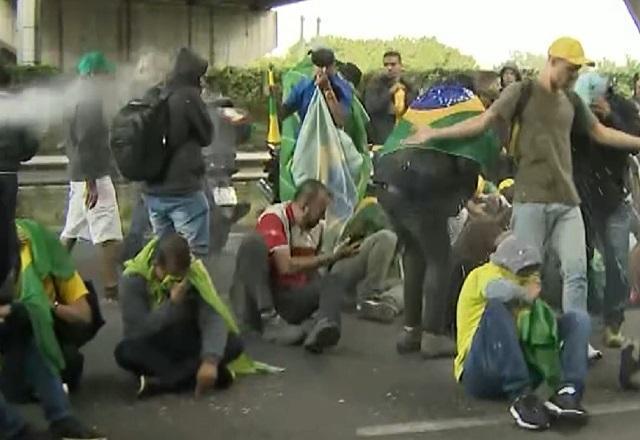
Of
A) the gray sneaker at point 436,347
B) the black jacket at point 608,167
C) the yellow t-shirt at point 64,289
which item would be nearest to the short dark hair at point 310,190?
the gray sneaker at point 436,347

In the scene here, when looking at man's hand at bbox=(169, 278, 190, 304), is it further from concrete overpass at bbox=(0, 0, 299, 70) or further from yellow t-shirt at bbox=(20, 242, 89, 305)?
concrete overpass at bbox=(0, 0, 299, 70)

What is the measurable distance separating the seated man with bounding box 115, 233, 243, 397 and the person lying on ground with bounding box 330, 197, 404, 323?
6.02ft

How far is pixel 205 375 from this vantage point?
20.0 feet

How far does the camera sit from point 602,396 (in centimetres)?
638

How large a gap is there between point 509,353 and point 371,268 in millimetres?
2353

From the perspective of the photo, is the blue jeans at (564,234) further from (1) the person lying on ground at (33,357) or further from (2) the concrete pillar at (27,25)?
(2) the concrete pillar at (27,25)

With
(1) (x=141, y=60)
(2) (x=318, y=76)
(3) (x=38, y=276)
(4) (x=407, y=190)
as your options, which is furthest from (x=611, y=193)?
(3) (x=38, y=276)

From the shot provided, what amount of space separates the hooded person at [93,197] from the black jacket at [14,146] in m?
1.69

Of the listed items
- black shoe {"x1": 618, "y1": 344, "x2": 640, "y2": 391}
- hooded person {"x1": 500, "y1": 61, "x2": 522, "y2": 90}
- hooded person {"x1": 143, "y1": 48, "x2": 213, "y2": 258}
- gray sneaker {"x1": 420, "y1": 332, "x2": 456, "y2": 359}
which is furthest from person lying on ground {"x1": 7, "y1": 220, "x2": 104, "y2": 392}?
hooded person {"x1": 500, "y1": 61, "x2": 522, "y2": 90}

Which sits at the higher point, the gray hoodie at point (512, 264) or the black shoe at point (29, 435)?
the gray hoodie at point (512, 264)

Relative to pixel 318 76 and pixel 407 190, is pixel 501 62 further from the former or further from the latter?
pixel 407 190

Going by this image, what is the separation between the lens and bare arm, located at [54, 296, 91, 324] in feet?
19.1

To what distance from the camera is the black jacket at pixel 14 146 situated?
564 centimetres

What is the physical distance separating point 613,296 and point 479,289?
175 cm
